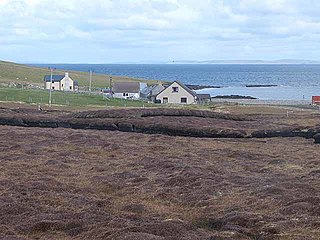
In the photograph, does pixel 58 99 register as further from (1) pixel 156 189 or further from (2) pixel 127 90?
(1) pixel 156 189

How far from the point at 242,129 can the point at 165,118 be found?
12.7 meters

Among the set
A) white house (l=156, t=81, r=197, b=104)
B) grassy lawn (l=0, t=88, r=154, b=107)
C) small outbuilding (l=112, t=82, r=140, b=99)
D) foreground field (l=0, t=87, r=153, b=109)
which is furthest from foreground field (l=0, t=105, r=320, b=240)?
small outbuilding (l=112, t=82, r=140, b=99)

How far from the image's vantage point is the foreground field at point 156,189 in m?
23.0

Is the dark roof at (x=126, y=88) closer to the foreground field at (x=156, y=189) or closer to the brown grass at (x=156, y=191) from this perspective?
the foreground field at (x=156, y=189)

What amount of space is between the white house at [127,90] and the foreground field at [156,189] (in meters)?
91.5

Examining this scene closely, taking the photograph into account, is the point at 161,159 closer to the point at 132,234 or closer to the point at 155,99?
the point at 132,234

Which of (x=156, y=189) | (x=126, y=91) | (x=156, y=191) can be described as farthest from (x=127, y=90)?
(x=156, y=191)

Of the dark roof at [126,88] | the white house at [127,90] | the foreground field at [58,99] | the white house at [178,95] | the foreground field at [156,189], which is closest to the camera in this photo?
the foreground field at [156,189]

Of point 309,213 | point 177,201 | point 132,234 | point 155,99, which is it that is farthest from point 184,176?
point 155,99

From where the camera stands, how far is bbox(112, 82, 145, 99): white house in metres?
148

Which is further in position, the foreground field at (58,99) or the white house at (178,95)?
the white house at (178,95)

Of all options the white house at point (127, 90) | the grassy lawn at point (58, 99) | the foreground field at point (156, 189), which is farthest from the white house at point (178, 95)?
the foreground field at point (156, 189)

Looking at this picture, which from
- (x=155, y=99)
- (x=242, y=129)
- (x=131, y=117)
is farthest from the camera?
(x=155, y=99)

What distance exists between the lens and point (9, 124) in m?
72.7
